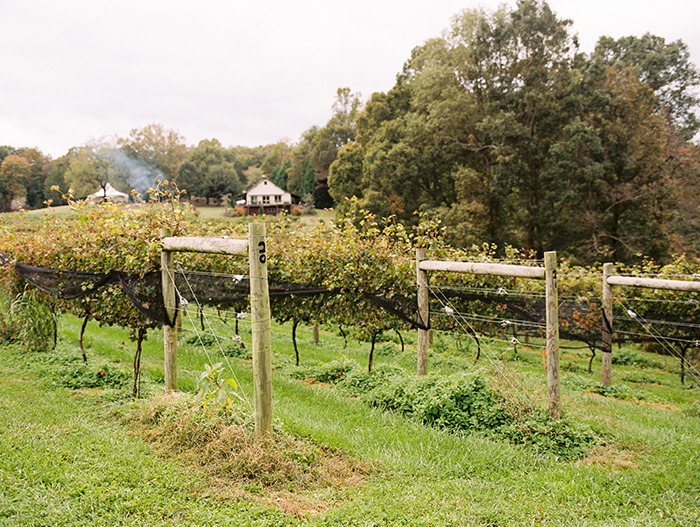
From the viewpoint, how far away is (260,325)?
3.94 meters

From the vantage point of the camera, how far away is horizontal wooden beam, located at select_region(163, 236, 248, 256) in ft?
13.8

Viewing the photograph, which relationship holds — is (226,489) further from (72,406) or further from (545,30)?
(545,30)

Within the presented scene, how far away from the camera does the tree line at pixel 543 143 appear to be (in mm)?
22156

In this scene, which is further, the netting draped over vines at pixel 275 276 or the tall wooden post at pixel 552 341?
the netting draped over vines at pixel 275 276

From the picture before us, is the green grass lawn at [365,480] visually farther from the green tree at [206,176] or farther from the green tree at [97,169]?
the green tree at [206,176]

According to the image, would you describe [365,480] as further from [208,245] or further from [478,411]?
[208,245]

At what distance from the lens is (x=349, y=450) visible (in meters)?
4.27

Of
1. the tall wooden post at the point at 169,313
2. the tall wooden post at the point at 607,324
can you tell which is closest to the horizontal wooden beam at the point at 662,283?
the tall wooden post at the point at 607,324

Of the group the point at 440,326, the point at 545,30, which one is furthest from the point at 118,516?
the point at 545,30

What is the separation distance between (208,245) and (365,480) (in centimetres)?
275

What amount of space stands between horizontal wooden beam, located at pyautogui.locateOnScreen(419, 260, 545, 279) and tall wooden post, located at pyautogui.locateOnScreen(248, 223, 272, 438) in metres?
2.86

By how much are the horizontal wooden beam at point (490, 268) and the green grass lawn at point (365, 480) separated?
47.6 inches

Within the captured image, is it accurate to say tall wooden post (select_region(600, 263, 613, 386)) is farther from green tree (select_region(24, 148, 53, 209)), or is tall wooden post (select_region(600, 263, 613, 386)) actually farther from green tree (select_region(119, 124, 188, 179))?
green tree (select_region(24, 148, 53, 209))

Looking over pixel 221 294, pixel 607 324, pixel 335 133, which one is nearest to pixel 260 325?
pixel 221 294
